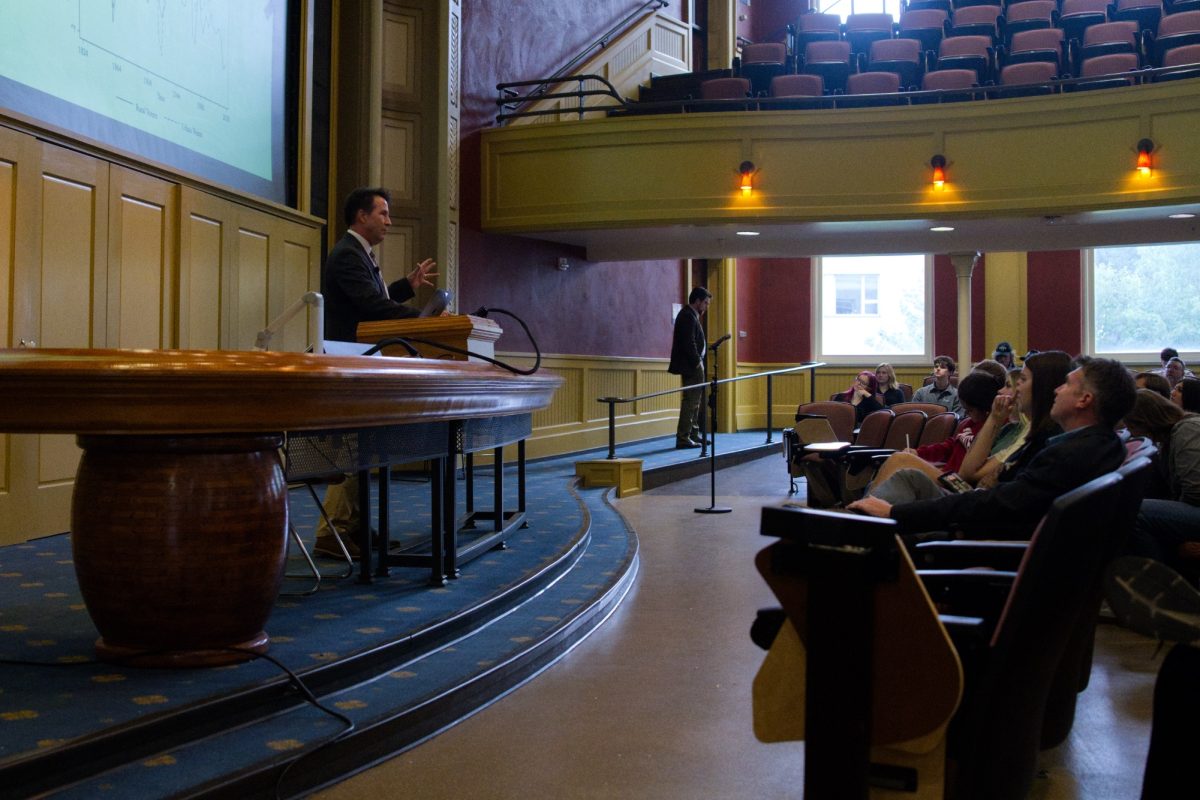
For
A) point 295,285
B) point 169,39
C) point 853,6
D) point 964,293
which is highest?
point 853,6

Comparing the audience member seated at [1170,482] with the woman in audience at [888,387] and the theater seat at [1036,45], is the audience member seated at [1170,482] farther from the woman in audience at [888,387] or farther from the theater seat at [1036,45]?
the theater seat at [1036,45]

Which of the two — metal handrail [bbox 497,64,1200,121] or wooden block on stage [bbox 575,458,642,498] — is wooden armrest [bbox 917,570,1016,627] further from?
metal handrail [bbox 497,64,1200,121]

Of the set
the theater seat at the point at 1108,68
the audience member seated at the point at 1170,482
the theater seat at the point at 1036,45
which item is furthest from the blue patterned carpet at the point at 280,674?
the theater seat at the point at 1036,45

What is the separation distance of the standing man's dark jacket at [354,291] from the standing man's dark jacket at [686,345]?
216 inches

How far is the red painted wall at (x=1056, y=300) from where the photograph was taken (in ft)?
41.4

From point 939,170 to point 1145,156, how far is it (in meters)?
1.44

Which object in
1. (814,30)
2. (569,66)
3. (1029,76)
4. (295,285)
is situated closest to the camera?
(295,285)

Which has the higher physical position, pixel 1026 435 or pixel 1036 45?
pixel 1036 45

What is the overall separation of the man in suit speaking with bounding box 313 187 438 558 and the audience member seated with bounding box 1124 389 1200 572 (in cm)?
264

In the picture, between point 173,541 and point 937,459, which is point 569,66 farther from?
point 173,541

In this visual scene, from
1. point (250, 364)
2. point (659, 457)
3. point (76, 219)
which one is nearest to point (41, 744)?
point (250, 364)

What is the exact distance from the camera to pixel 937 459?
4.88m

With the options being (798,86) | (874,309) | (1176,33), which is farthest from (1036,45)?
(874,309)

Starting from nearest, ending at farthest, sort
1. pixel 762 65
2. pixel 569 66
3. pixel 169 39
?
pixel 169 39 → pixel 569 66 → pixel 762 65
